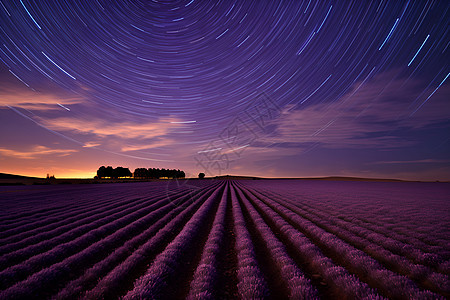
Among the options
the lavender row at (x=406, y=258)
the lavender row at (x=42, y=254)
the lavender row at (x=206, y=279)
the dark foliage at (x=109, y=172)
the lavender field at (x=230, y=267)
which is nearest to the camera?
the lavender row at (x=206, y=279)

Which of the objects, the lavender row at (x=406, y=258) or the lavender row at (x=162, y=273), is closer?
the lavender row at (x=162, y=273)

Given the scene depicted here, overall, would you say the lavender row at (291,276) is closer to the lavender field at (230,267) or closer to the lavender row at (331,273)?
the lavender field at (230,267)

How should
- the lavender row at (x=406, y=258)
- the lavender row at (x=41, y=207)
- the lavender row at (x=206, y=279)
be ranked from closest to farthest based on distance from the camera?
the lavender row at (x=206, y=279) → the lavender row at (x=406, y=258) → the lavender row at (x=41, y=207)

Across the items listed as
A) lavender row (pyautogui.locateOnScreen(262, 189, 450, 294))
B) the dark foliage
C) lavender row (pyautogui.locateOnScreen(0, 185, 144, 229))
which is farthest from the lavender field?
the dark foliage

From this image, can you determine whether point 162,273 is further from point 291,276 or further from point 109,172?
point 109,172

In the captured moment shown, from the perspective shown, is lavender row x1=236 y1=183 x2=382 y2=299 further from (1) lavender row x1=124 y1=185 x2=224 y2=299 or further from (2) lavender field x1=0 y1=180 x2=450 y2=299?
(1) lavender row x1=124 y1=185 x2=224 y2=299

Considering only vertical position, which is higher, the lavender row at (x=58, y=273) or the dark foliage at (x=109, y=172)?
the dark foliage at (x=109, y=172)

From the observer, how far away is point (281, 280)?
661 cm

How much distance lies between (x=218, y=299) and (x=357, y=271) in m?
4.82

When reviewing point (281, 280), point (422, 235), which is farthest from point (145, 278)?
point (422, 235)

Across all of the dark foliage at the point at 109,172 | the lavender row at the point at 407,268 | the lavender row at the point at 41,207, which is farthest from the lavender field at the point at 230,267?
the dark foliage at the point at 109,172

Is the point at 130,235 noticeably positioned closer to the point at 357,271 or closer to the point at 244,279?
the point at 244,279

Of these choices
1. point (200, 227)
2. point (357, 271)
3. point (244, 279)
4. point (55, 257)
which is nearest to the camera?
point (244, 279)

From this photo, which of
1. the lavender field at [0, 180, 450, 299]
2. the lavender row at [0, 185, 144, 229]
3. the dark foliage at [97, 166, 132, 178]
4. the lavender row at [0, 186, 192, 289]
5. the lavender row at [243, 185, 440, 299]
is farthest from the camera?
the dark foliage at [97, 166, 132, 178]
